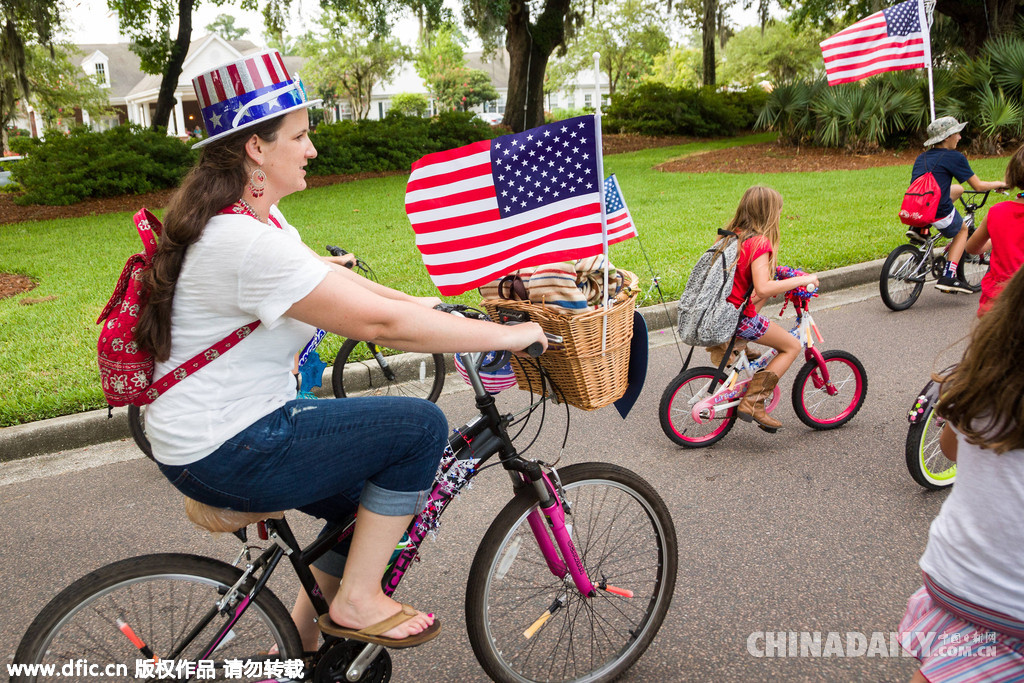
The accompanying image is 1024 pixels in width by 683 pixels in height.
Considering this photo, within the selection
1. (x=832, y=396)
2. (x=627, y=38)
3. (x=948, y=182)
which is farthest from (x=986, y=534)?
(x=627, y=38)

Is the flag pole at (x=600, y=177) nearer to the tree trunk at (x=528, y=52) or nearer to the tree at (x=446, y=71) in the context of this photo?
the tree trunk at (x=528, y=52)

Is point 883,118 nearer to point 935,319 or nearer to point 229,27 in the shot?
point 935,319

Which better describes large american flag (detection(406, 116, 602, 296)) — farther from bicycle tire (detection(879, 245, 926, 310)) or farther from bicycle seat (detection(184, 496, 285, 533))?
bicycle tire (detection(879, 245, 926, 310))

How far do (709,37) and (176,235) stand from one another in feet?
95.7

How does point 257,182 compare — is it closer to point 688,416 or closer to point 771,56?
point 688,416

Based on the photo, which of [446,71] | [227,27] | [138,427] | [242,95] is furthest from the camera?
[227,27]

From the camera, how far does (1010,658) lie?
1656 mm

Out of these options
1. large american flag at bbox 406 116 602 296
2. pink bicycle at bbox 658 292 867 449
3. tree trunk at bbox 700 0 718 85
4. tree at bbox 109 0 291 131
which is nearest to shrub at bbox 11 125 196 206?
tree at bbox 109 0 291 131

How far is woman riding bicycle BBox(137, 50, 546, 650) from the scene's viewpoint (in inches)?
72.9

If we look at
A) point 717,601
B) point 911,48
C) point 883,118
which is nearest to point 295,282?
point 717,601

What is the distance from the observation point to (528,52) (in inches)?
840

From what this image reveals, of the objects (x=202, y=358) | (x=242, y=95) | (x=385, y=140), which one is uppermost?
(x=385, y=140)

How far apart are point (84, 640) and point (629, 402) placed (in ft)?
5.38

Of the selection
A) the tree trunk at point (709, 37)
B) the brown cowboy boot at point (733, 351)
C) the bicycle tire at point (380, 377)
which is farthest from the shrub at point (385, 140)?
the brown cowboy boot at point (733, 351)
